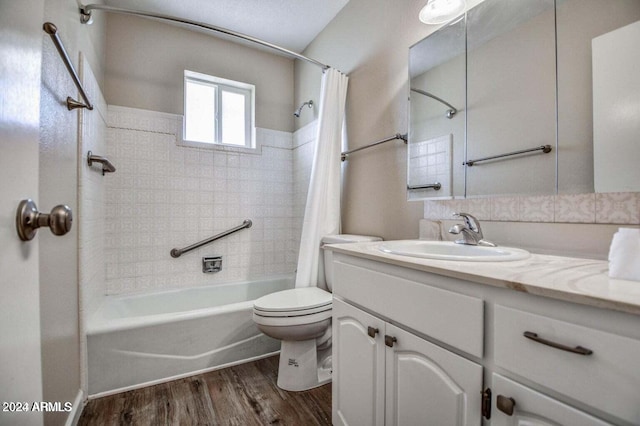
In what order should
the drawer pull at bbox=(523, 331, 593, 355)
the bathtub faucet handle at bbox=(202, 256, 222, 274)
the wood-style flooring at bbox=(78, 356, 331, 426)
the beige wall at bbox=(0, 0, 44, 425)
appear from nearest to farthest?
the beige wall at bbox=(0, 0, 44, 425) < the drawer pull at bbox=(523, 331, 593, 355) < the wood-style flooring at bbox=(78, 356, 331, 426) < the bathtub faucet handle at bbox=(202, 256, 222, 274)

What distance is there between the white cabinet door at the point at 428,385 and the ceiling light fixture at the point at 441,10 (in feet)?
Answer: 4.45

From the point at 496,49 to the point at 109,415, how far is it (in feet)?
7.87

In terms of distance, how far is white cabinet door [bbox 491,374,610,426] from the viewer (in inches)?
20.7

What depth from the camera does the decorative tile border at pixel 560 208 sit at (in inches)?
33.4

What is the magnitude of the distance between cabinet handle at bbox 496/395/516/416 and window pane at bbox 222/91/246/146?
261 cm

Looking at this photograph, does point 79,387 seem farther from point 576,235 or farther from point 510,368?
point 576,235

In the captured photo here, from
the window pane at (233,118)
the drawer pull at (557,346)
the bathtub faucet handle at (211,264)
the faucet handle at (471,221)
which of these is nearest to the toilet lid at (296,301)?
the faucet handle at (471,221)

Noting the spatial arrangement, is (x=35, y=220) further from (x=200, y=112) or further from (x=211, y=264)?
(x=200, y=112)

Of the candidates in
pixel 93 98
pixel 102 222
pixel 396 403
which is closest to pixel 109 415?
pixel 102 222

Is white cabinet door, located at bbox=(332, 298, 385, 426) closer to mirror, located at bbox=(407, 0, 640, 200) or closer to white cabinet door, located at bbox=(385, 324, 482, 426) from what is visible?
white cabinet door, located at bbox=(385, 324, 482, 426)

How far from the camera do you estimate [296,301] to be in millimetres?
1637

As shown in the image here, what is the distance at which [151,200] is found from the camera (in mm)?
2279

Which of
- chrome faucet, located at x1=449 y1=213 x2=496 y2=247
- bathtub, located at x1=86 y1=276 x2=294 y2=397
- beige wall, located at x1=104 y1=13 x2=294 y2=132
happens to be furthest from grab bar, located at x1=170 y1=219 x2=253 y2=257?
chrome faucet, located at x1=449 y1=213 x2=496 y2=247

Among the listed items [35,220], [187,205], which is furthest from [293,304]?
[187,205]
